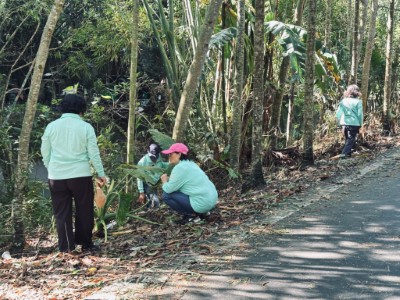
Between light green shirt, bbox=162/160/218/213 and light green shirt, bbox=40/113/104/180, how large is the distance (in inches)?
43.0

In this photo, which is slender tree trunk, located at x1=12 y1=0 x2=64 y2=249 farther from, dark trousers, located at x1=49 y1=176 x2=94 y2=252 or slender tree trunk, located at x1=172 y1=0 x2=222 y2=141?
slender tree trunk, located at x1=172 y1=0 x2=222 y2=141

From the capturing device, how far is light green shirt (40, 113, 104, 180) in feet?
16.6

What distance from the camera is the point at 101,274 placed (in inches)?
177

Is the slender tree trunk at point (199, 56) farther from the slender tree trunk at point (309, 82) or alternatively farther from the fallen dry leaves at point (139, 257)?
the slender tree trunk at point (309, 82)

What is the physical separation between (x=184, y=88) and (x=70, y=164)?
6.82 feet

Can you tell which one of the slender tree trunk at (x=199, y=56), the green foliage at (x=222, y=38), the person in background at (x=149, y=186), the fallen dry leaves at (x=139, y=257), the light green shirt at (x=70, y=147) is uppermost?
the green foliage at (x=222, y=38)

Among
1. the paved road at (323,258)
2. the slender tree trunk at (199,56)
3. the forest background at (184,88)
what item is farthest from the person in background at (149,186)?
the paved road at (323,258)

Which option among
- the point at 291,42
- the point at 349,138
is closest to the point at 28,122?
the point at 291,42

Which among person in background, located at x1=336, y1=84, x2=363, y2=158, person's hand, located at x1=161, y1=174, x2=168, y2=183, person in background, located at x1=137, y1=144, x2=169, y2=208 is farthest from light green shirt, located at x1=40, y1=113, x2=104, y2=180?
person in background, located at x1=336, y1=84, x2=363, y2=158

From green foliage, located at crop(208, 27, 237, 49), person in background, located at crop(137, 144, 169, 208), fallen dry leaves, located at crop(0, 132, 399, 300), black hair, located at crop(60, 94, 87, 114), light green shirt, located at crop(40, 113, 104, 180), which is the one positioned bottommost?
fallen dry leaves, located at crop(0, 132, 399, 300)

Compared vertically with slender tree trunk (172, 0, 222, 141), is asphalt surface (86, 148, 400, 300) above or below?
below

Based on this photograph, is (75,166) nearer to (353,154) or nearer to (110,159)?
(110,159)

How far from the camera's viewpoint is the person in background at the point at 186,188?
5875mm

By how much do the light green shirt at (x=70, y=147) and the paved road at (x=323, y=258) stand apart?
183cm
